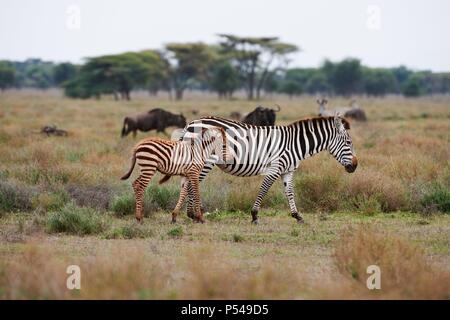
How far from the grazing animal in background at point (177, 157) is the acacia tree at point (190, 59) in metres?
61.0

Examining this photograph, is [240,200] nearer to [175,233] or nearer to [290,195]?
A: [290,195]

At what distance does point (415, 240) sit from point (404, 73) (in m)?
103

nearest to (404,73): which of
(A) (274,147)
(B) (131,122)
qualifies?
(B) (131,122)

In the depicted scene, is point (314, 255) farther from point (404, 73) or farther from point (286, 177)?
point (404, 73)

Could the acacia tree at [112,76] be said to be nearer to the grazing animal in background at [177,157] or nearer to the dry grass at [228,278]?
the grazing animal in background at [177,157]

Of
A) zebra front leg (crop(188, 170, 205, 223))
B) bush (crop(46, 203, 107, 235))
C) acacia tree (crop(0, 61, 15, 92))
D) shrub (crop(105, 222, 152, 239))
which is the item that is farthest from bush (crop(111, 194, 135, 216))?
acacia tree (crop(0, 61, 15, 92))

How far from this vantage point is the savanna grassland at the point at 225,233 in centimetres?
605

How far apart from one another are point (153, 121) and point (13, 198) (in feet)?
42.7

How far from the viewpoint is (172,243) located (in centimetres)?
877

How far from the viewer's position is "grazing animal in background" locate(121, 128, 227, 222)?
10078 mm

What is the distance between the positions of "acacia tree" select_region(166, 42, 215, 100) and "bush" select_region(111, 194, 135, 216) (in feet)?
199

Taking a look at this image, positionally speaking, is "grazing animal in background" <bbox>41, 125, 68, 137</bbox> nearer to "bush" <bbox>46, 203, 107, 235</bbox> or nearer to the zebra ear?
"bush" <bbox>46, 203, 107, 235</bbox>

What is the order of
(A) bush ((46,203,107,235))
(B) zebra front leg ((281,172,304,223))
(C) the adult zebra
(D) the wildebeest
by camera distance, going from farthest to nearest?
(D) the wildebeest
(C) the adult zebra
(B) zebra front leg ((281,172,304,223))
(A) bush ((46,203,107,235))

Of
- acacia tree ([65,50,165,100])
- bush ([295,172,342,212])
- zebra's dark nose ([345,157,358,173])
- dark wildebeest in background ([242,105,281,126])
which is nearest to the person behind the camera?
zebra's dark nose ([345,157,358,173])
